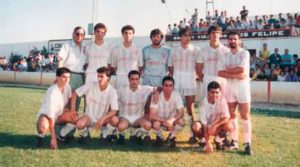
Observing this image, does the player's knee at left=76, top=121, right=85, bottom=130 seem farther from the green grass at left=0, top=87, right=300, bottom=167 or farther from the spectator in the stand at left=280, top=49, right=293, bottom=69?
the spectator in the stand at left=280, top=49, right=293, bottom=69

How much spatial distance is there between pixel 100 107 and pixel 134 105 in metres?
0.69

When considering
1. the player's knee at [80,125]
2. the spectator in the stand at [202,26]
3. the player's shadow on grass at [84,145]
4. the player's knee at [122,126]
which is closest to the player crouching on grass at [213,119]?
the player's shadow on grass at [84,145]

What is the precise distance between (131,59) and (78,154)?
7.93 feet

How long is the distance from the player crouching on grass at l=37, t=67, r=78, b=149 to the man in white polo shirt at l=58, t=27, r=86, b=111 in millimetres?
431

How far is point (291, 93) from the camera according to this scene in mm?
17906

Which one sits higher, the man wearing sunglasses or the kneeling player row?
the man wearing sunglasses

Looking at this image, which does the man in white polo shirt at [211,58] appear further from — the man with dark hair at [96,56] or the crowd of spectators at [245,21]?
the crowd of spectators at [245,21]

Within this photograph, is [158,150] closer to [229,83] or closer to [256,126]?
[229,83]

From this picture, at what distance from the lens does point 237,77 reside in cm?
754

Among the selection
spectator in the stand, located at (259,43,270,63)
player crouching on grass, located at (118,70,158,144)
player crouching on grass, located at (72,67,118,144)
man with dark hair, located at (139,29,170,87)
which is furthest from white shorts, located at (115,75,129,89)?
spectator in the stand, located at (259,43,270,63)

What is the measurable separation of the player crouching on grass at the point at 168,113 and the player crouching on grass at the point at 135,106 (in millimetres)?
242

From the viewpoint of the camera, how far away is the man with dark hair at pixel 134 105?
7973 mm

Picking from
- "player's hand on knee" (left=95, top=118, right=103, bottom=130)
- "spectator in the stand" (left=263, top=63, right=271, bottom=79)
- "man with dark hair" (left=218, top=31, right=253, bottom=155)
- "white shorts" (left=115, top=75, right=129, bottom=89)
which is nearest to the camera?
"man with dark hair" (left=218, top=31, right=253, bottom=155)

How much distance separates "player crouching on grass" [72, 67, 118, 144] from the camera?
25.6 feet
